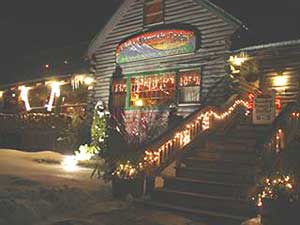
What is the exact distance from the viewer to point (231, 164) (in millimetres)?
11094

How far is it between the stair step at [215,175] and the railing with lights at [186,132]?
0.51 metres

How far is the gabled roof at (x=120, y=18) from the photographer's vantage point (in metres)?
16.5

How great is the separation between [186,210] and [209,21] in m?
10.1

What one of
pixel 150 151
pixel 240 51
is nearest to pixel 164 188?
pixel 150 151

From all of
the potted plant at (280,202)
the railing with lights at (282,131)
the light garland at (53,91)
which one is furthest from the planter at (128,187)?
the light garland at (53,91)

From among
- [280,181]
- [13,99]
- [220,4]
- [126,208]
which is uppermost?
[220,4]

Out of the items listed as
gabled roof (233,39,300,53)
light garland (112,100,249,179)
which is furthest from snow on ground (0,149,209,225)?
gabled roof (233,39,300,53)

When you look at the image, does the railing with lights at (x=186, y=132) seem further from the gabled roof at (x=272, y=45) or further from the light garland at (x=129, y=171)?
the gabled roof at (x=272, y=45)

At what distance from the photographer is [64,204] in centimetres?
946

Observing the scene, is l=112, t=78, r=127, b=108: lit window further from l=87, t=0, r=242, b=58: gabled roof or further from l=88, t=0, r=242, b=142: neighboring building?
l=87, t=0, r=242, b=58: gabled roof

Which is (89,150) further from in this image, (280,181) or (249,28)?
(280,181)

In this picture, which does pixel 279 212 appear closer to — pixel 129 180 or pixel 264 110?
pixel 129 180

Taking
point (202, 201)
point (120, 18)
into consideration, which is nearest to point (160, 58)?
point (120, 18)

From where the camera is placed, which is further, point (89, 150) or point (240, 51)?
point (89, 150)
